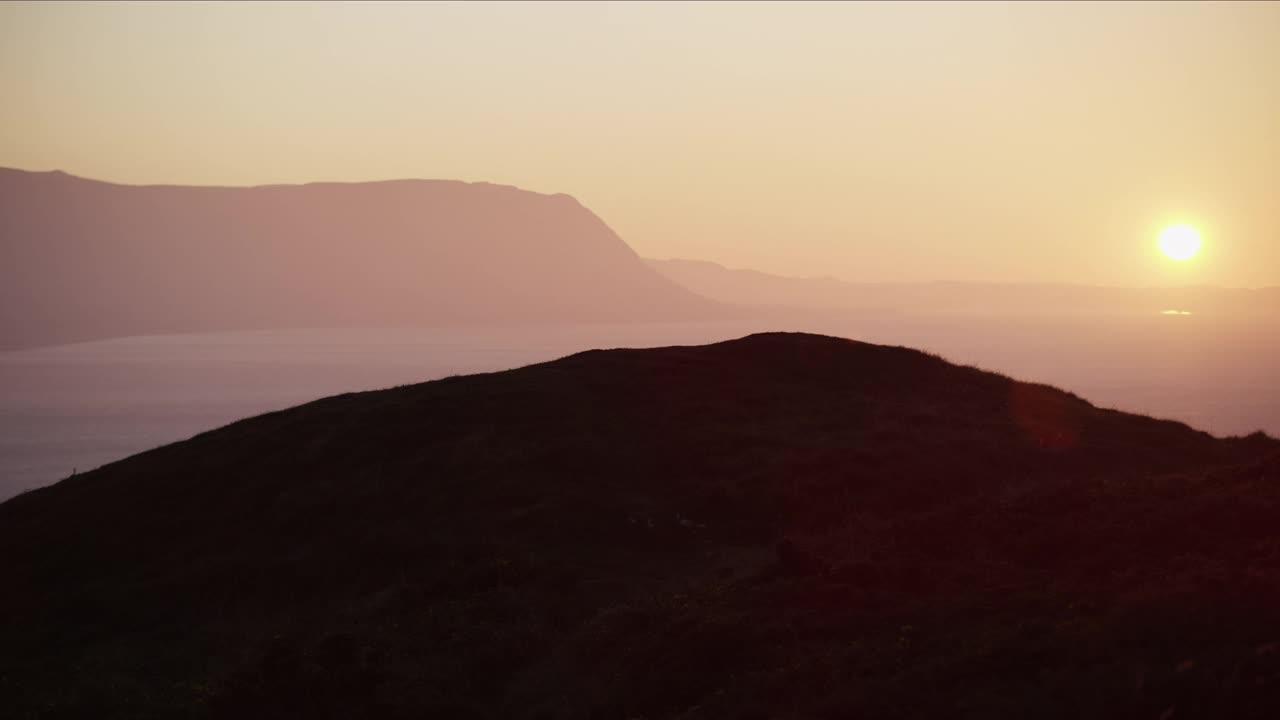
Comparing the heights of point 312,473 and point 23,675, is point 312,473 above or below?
above

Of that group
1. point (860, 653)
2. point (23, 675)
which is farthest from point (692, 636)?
point (23, 675)

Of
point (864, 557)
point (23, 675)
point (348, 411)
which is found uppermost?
point (348, 411)

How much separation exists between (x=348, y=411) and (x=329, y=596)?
2015 cm

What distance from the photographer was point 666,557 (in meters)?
31.2

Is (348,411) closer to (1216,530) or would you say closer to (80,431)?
(1216,530)

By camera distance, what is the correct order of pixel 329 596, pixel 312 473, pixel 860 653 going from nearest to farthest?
pixel 860 653 → pixel 329 596 → pixel 312 473

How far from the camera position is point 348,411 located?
1996 inches

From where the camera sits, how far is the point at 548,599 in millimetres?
27438

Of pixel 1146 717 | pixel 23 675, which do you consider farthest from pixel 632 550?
pixel 1146 717

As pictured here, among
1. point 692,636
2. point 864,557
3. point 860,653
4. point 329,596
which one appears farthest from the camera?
point 329,596

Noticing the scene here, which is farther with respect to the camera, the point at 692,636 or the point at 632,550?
the point at 632,550

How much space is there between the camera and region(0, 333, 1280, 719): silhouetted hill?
17.3 m

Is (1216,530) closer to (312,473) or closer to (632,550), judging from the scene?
(632,550)

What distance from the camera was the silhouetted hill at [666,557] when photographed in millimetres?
17266
